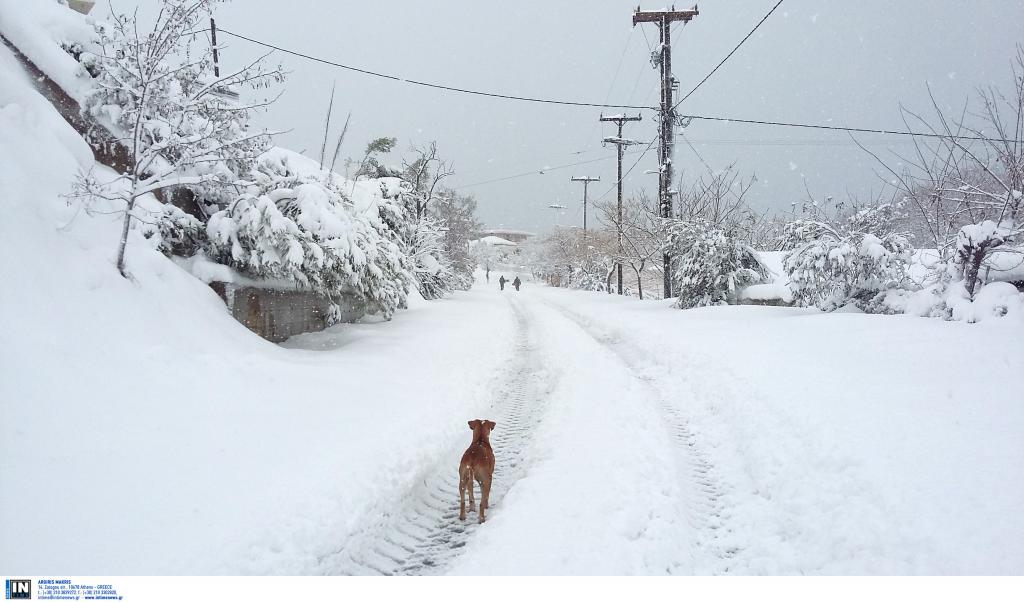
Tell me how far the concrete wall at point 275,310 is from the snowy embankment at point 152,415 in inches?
28.9

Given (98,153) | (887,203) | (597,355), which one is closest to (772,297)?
(887,203)

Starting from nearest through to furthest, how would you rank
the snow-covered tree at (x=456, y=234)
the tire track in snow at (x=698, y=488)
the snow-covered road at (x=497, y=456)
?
the snow-covered road at (x=497, y=456), the tire track in snow at (x=698, y=488), the snow-covered tree at (x=456, y=234)

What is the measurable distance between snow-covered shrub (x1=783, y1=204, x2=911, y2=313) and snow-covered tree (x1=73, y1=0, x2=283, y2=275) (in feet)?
41.8

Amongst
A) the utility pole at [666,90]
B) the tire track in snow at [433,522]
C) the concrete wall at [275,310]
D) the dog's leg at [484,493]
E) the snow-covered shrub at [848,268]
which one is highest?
the utility pole at [666,90]

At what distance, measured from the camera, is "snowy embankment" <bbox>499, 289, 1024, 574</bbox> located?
10.4 ft

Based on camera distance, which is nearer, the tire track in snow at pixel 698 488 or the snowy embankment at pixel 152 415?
the snowy embankment at pixel 152 415

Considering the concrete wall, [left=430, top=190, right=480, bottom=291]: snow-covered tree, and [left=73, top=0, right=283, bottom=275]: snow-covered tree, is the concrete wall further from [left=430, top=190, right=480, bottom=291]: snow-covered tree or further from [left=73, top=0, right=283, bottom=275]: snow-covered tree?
[left=430, top=190, right=480, bottom=291]: snow-covered tree

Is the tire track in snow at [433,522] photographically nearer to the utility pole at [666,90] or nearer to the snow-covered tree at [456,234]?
the utility pole at [666,90]

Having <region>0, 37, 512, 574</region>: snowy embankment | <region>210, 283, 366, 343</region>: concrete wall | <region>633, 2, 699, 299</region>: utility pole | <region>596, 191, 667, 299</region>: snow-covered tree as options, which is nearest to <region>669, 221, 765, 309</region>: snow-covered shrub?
<region>633, 2, 699, 299</region>: utility pole

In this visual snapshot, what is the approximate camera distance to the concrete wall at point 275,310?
835 centimetres

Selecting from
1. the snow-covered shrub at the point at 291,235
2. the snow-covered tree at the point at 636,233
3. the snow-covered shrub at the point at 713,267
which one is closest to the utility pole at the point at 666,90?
the snow-covered shrub at the point at 713,267

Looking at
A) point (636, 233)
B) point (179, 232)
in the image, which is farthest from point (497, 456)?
point (636, 233)

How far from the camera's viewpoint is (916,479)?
12.3ft

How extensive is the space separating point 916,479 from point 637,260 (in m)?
26.3
